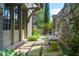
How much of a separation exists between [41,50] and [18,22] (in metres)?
1.03

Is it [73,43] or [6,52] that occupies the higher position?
[73,43]

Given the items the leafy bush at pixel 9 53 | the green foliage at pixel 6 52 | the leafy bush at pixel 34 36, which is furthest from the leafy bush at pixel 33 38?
the green foliage at pixel 6 52

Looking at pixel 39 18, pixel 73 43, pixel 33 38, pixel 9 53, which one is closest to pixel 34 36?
pixel 33 38

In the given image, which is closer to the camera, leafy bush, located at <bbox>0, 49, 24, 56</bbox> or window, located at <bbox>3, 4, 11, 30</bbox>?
leafy bush, located at <bbox>0, 49, 24, 56</bbox>

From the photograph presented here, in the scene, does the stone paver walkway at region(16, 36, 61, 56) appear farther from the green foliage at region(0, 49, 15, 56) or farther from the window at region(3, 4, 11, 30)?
the window at region(3, 4, 11, 30)

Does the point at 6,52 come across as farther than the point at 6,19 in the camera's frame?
No

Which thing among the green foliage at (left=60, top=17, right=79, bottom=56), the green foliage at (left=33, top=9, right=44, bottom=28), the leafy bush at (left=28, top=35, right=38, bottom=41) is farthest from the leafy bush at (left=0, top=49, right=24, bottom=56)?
the green foliage at (left=60, top=17, right=79, bottom=56)

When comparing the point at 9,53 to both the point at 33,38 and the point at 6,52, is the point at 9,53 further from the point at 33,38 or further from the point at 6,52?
the point at 33,38

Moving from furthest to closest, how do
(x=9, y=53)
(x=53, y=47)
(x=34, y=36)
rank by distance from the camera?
(x=34, y=36) < (x=53, y=47) < (x=9, y=53)

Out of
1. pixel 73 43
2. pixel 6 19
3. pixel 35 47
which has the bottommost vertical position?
pixel 35 47

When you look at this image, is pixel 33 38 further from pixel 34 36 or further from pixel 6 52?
pixel 6 52

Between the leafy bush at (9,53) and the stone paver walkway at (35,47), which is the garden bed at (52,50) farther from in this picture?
the leafy bush at (9,53)

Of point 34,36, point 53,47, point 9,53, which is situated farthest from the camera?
point 34,36

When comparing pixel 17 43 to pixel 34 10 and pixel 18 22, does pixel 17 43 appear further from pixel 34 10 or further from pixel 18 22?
pixel 34 10
